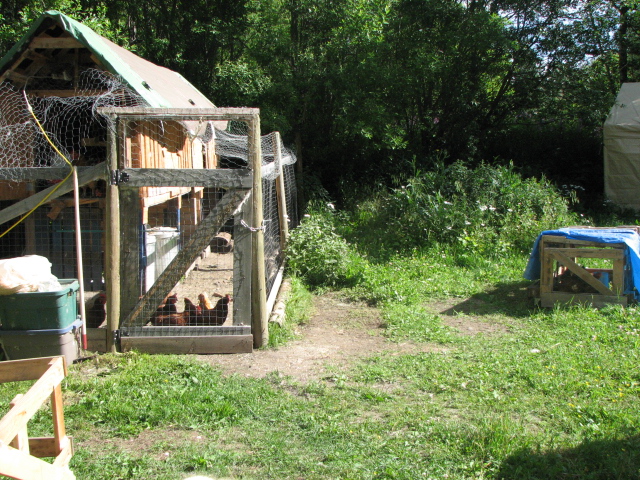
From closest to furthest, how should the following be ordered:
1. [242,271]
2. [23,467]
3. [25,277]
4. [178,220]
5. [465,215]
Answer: [23,467] < [25,277] < [242,271] < [178,220] < [465,215]

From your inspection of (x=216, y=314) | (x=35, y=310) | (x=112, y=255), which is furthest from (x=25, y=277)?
(x=216, y=314)

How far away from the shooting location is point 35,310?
4.84m

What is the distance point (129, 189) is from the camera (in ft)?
17.6

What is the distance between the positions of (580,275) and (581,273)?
3 centimetres

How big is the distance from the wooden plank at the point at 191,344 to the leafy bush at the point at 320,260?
2.61 m

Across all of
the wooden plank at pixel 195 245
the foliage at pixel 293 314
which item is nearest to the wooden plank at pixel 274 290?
the foliage at pixel 293 314

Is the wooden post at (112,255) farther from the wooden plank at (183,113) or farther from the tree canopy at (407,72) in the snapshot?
the tree canopy at (407,72)

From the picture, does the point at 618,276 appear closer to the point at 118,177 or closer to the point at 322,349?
the point at 322,349

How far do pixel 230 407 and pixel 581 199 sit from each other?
1209 centimetres

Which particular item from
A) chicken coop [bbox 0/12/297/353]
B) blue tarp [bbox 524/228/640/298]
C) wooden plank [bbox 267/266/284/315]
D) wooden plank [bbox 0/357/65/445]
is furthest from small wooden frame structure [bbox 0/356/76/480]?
blue tarp [bbox 524/228/640/298]

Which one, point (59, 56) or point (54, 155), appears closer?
point (54, 155)

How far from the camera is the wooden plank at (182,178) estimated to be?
5.28 metres

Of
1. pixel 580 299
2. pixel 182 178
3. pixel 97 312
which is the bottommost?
pixel 580 299

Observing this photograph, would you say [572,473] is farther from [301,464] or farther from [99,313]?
[99,313]
